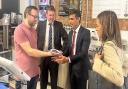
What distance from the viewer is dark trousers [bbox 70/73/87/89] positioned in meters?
3.99

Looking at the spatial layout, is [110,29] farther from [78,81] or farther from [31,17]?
[78,81]

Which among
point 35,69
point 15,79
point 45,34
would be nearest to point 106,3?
point 45,34

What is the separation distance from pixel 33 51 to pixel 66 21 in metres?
2.99

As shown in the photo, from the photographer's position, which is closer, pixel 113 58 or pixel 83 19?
pixel 113 58

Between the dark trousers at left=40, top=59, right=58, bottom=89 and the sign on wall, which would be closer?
the dark trousers at left=40, top=59, right=58, bottom=89

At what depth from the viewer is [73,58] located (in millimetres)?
3926

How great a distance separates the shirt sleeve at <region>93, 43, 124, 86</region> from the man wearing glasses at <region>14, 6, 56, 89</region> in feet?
3.77

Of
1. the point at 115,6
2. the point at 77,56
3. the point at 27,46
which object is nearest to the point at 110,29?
the point at 27,46

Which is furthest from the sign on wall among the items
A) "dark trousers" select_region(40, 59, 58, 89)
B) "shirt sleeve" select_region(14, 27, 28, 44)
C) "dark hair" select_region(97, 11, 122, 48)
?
"dark hair" select_region(97, 11, 122, 48)

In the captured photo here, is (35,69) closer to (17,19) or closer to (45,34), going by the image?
(45,34)

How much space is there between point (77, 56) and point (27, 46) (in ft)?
3.04

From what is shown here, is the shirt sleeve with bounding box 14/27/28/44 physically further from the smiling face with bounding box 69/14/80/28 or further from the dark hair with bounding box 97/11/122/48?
the dark hair with bounding box 97/11/122/48

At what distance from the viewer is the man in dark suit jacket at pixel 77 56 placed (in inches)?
155

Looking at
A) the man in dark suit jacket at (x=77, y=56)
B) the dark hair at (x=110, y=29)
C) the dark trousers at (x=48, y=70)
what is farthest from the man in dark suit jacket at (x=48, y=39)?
the dark hair at (x=110, y=29)
